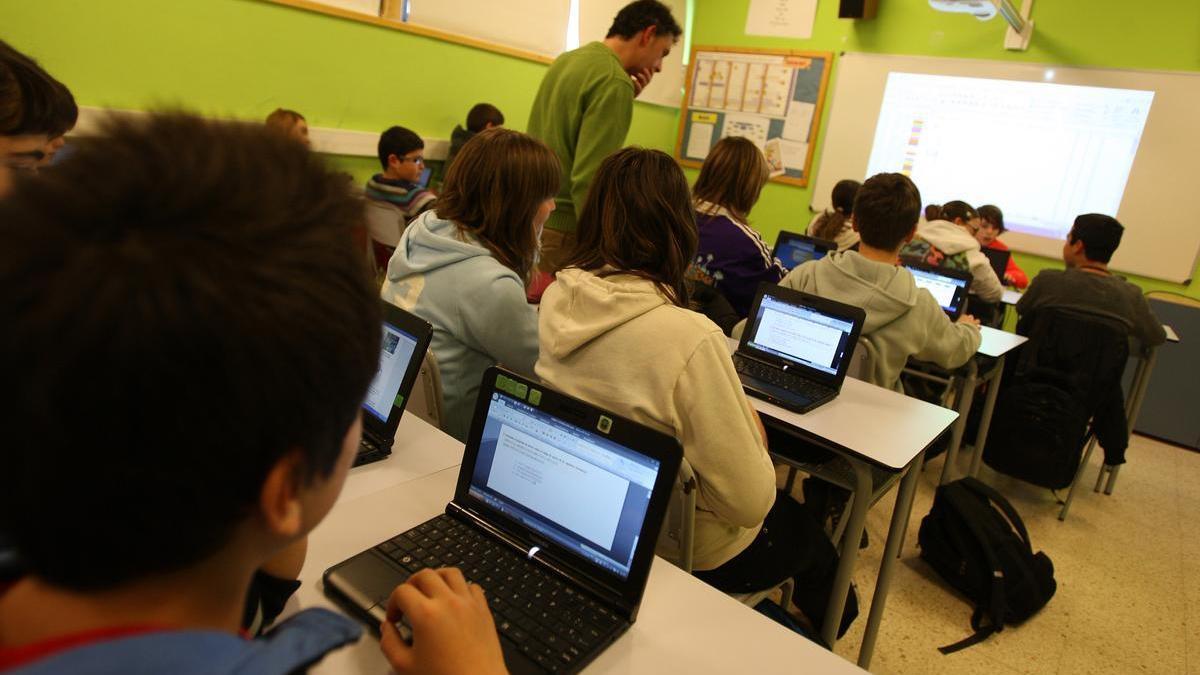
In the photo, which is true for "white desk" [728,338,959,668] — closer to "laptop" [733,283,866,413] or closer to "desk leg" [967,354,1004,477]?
"laptop" [733,283,866,413]

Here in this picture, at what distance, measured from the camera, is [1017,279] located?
469cm

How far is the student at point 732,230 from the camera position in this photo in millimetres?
2621

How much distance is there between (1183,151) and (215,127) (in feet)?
18.6

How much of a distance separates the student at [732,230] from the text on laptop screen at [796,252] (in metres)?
0.91

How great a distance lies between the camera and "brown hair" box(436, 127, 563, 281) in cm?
Result: 169

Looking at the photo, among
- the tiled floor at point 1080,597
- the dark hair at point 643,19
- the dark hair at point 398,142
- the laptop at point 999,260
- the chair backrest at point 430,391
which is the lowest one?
the tiled floor at point 1080,597

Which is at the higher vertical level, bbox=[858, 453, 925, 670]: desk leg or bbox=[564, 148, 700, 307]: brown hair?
bbox=[564, 148, 700, 307]: brown hair

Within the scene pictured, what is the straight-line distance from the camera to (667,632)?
0.86m

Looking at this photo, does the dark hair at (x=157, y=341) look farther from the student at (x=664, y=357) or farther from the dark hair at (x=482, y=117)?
the dark hair at (x=482, y=117)

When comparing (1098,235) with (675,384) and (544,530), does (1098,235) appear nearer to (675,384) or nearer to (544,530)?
(675,384)

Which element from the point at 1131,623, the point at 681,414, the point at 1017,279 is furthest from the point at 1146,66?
the point at 681,414

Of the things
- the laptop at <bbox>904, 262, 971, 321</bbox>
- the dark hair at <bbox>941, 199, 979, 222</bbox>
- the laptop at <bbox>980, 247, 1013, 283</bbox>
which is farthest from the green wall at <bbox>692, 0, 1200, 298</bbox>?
the laptop at <bbox>904, 262, 971, 321</bbox>

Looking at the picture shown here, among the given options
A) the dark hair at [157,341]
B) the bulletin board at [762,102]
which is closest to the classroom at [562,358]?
the dark hair at [157,341]

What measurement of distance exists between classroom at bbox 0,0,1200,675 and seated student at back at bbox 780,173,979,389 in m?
0.01
